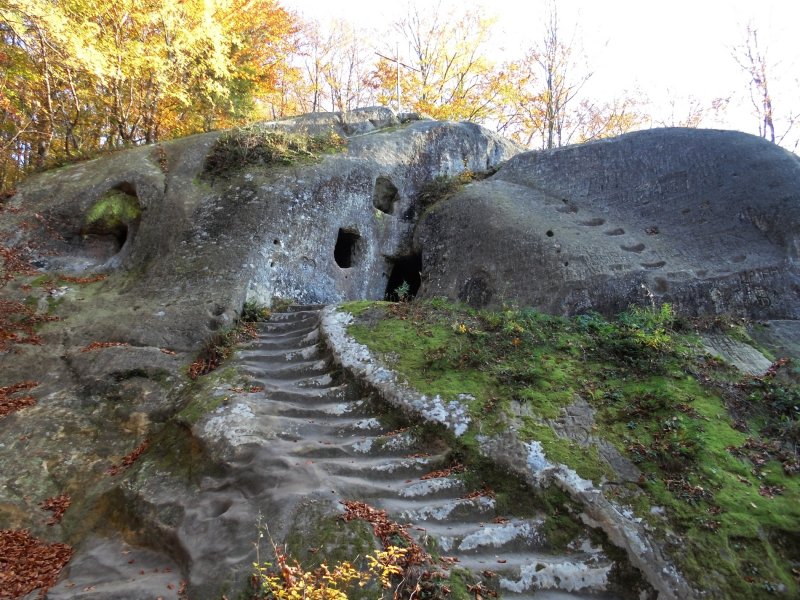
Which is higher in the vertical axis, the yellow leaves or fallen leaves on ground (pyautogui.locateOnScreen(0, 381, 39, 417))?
fallen leaves on ground (pyautogui.locateOnScreen(0, 381, 39, 417))

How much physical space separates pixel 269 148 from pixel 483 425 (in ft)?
35.3

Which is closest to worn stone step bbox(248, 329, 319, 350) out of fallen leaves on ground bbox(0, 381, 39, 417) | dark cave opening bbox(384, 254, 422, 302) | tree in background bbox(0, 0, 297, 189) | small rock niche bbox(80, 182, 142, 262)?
fallen leaves on ground bbox(0, 381, 39, 417)

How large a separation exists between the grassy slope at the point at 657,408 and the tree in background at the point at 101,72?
1087 centimetres

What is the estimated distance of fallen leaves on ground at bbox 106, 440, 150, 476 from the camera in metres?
6.67

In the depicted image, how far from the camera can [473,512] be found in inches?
208

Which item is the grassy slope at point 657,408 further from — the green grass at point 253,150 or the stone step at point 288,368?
the green grass at point 253,150

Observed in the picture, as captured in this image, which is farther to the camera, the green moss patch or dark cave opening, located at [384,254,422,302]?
dark cave opening, located at [384,254,422,302]

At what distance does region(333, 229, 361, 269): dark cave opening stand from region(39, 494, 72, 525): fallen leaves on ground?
902 cm

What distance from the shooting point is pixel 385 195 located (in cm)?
1538

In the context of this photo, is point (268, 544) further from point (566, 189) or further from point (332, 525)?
point (566, 189)

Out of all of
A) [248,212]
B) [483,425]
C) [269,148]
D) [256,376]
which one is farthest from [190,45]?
[483,425]

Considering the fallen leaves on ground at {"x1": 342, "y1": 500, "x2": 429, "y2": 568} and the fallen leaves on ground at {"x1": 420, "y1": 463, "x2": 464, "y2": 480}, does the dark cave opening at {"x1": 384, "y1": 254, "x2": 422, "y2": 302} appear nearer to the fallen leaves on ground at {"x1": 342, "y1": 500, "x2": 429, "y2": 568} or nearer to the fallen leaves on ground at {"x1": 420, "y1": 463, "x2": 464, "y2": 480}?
the fallen leaves on ground at {"x1": 420, "y1": 463, "x2": 464, "y2": 480}

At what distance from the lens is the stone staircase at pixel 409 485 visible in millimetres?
4531

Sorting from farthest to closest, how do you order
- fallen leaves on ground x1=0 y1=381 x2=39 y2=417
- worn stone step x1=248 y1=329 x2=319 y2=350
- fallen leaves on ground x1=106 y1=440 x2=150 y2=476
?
worn stone step x1=248 y1=329 x2=319 y2=350 → fallen leaves on ground x1=0 y1=381 x2=39 y2=417 → fallen leaves on ground x1=106 y1=440 x2=150 y2=476
